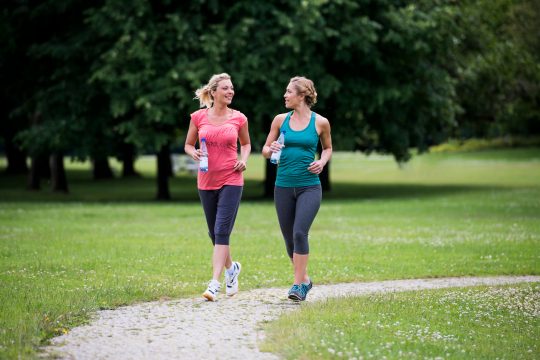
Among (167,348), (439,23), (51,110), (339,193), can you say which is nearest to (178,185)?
(339,193)

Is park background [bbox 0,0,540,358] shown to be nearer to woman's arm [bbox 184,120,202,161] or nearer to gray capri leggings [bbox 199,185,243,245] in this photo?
gray capri leggings [bbox 199,185,243,245]

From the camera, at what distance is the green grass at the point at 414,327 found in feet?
23.4

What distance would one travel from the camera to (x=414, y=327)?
809 centimetres

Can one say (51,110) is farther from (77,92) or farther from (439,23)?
(439,23)

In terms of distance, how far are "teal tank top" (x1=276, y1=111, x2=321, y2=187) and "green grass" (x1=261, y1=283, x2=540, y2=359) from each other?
4.51 ft

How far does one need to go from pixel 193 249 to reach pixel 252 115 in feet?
47.9

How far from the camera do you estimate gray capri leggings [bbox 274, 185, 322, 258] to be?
960 cm

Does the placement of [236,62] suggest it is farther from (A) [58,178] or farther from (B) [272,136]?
(B) [272,136]

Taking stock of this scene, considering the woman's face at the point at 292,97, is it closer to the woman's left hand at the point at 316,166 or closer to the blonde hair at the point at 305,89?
the blonde hair at the point at 305,89

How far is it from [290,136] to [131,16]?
20087mm

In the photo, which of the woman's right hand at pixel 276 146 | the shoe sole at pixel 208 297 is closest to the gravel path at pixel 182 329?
the shoe sole at pixel 208 297

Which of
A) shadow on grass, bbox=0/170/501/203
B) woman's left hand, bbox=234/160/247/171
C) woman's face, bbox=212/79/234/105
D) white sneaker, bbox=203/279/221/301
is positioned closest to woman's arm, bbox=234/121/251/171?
woman's left hand, bbox=234/160/247/171

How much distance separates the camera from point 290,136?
9.61 metres

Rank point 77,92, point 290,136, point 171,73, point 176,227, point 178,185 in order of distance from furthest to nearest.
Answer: point 178,185 → point 77,92 → point 171,73 → point 176,227 → point 290,136
